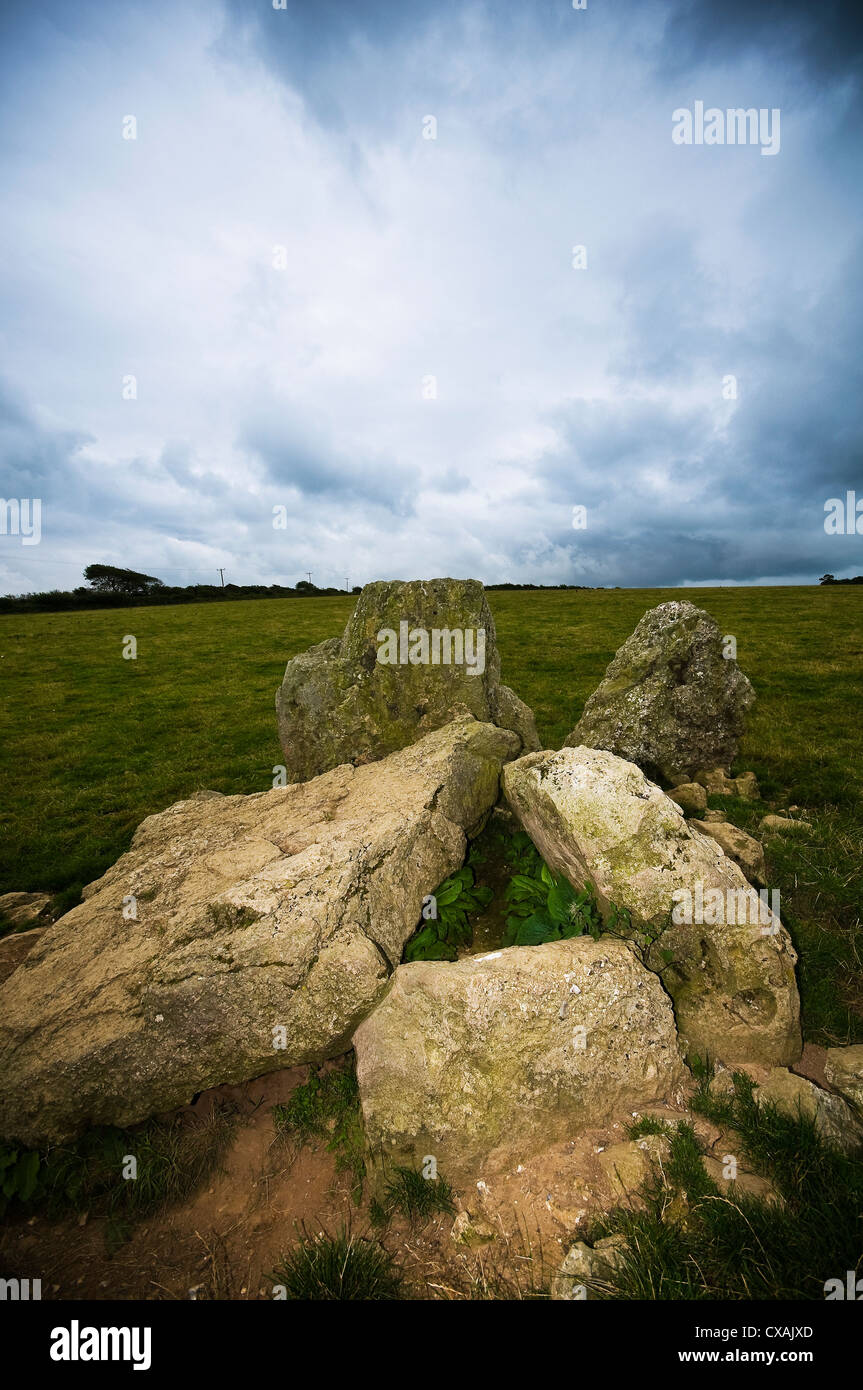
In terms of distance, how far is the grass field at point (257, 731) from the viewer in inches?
267

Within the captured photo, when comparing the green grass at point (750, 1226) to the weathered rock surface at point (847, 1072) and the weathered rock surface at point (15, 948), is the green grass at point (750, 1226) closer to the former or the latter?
the weathered rock surface at point (847, 1072)

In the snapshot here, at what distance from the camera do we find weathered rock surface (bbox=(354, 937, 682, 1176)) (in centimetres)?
396

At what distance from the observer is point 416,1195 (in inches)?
148

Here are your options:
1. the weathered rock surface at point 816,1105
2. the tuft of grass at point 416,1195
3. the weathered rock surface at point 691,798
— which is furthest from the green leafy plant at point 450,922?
the weathered rock surface at point 691,798

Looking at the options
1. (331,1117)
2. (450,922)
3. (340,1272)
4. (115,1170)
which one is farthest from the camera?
(450,922)

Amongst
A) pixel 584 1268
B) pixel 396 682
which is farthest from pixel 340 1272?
pixel 396 682

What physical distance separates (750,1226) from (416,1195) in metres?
2.19

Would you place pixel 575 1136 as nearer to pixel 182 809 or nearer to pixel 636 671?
pixel 182 809

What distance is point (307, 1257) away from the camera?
11.2 feet

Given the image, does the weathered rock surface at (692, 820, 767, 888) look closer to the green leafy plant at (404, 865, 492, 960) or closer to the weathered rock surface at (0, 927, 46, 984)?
the green leafy plant at (404, 865, 492, 960)

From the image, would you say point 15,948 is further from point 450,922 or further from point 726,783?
point 726,783

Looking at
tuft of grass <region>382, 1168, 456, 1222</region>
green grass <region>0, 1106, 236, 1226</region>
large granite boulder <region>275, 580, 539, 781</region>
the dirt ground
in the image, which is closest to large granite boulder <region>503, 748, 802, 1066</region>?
the dirt ground
